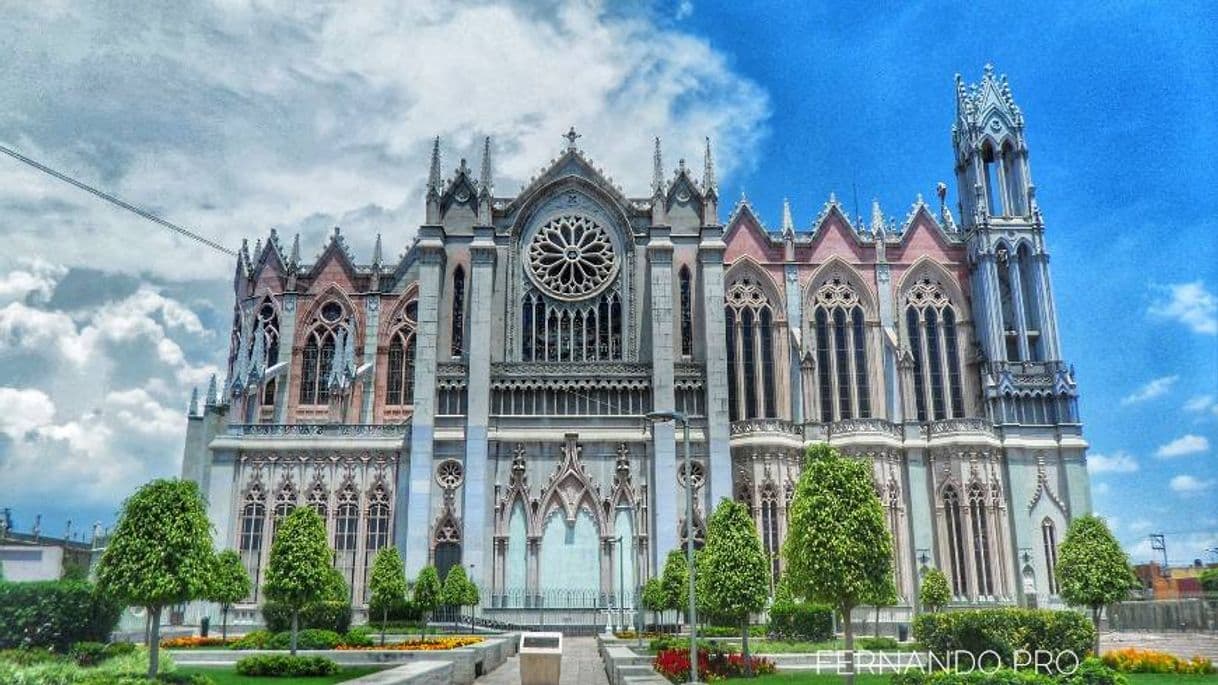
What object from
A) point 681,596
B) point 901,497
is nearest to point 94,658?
point 681,596

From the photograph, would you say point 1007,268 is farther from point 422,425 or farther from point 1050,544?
point 422,425

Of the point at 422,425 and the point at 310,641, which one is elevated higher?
the point at 422,425

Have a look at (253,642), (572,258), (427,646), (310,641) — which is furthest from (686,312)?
(253,642)

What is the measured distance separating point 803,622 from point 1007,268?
28.0 meters

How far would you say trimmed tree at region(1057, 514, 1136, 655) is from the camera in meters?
38.4

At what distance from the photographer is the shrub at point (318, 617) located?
46719 millimetres

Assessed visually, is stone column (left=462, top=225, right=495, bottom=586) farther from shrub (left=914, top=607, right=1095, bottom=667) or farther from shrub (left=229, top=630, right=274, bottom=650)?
shrub (left=914, top=607, right=1095, bottom=667)

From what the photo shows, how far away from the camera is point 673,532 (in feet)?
174

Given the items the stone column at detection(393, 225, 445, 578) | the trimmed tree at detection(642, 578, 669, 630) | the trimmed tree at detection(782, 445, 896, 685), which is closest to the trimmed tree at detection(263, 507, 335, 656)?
the trimmed tree at detection(642, 578, 669, 630)

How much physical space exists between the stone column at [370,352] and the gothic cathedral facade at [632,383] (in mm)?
244

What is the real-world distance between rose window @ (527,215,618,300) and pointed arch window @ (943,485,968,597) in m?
23.7

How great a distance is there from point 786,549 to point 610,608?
26.4 metres

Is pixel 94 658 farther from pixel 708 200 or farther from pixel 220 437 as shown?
pixel 708 200

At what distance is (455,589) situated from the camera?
47.3 metres
